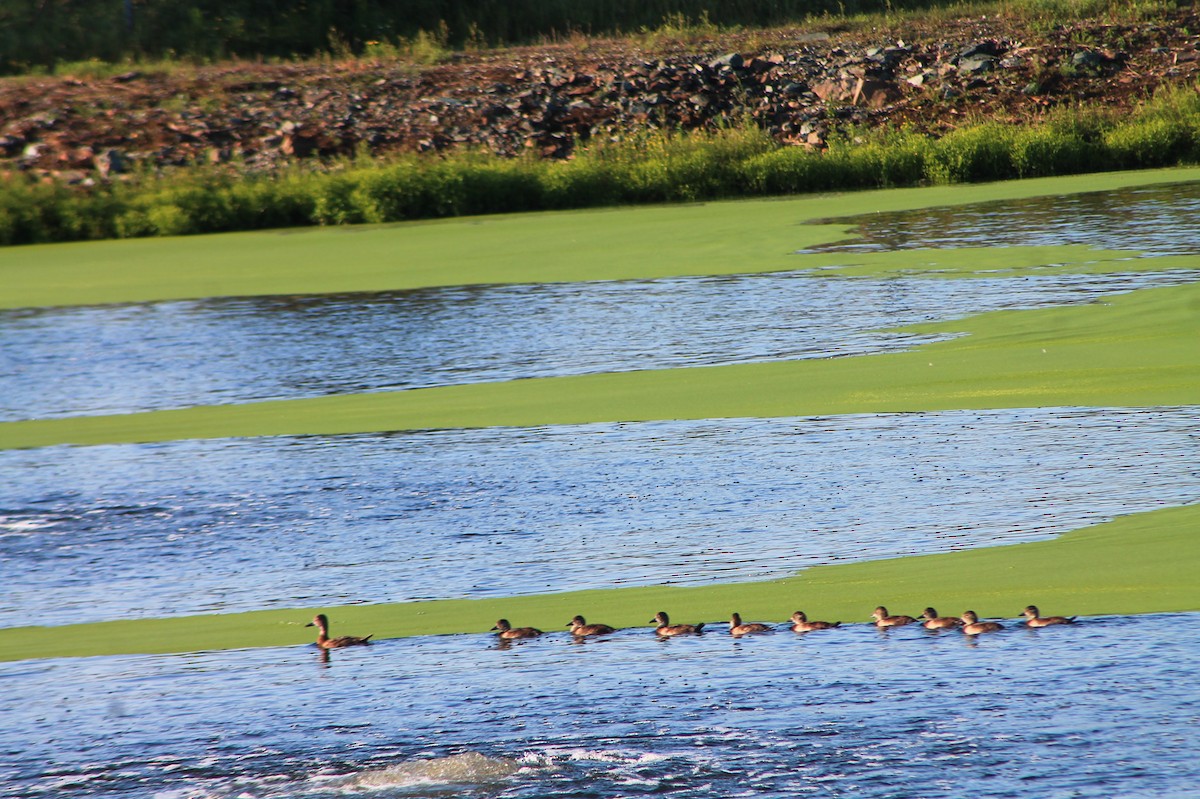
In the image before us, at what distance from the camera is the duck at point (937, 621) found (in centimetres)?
632

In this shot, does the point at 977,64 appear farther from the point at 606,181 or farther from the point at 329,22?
the point at 329,22

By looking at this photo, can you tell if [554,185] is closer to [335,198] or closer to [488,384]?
[335,198]

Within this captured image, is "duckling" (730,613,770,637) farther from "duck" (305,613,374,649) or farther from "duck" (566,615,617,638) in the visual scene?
"duck" (305,613,374,649)

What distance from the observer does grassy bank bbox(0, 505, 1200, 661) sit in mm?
6625

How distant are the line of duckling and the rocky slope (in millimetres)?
20740

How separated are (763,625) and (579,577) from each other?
118 centimetres

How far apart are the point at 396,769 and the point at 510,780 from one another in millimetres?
421

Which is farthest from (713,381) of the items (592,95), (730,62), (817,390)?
(730,62)

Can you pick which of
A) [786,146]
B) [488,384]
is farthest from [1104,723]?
[786,146]

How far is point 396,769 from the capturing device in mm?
5438

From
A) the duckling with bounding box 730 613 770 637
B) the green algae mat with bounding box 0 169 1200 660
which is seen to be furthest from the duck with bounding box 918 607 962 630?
the duckling with bounding box 730 613 770 637

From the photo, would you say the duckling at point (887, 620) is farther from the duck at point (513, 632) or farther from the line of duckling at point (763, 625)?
the duck at point (513, 632)

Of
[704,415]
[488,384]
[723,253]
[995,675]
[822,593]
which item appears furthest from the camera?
[723,253]

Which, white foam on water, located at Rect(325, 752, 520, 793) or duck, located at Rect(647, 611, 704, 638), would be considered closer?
white foam on water, located at Rect(325, 752, 520, 793)
